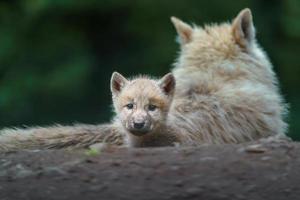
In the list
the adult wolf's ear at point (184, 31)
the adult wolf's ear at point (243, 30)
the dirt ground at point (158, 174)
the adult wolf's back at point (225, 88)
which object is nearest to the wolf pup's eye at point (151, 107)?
the adult wolf's back at point (225, 88)

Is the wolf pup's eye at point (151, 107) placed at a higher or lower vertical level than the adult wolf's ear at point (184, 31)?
lower

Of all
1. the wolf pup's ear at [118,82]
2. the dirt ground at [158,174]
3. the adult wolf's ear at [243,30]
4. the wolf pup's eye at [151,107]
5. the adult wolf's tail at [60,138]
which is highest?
the adult wolf's ear at [243,30]

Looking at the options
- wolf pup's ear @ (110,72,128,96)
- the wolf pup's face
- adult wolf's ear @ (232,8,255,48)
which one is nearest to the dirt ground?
the wolf pup's face

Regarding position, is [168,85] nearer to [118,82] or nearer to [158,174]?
[118,82]

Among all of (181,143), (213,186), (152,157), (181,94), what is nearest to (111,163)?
(152,157)

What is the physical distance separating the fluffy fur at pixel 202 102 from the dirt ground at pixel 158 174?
1.08 m

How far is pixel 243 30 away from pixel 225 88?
77cm

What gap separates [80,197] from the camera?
25.5 feet

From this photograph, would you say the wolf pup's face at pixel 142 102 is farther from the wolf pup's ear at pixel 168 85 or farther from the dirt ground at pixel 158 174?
the dirt ground at pixel 158 174

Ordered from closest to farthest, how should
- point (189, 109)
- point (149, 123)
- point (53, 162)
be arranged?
point (53, 162), point (149, 123), point (189, 109)

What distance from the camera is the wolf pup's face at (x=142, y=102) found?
9383 mm

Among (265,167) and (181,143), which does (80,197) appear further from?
(181,143)

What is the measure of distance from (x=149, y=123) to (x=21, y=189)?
1.78 meters

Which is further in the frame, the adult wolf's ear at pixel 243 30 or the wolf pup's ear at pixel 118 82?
the adult wolf's ear at pixel 243 30
